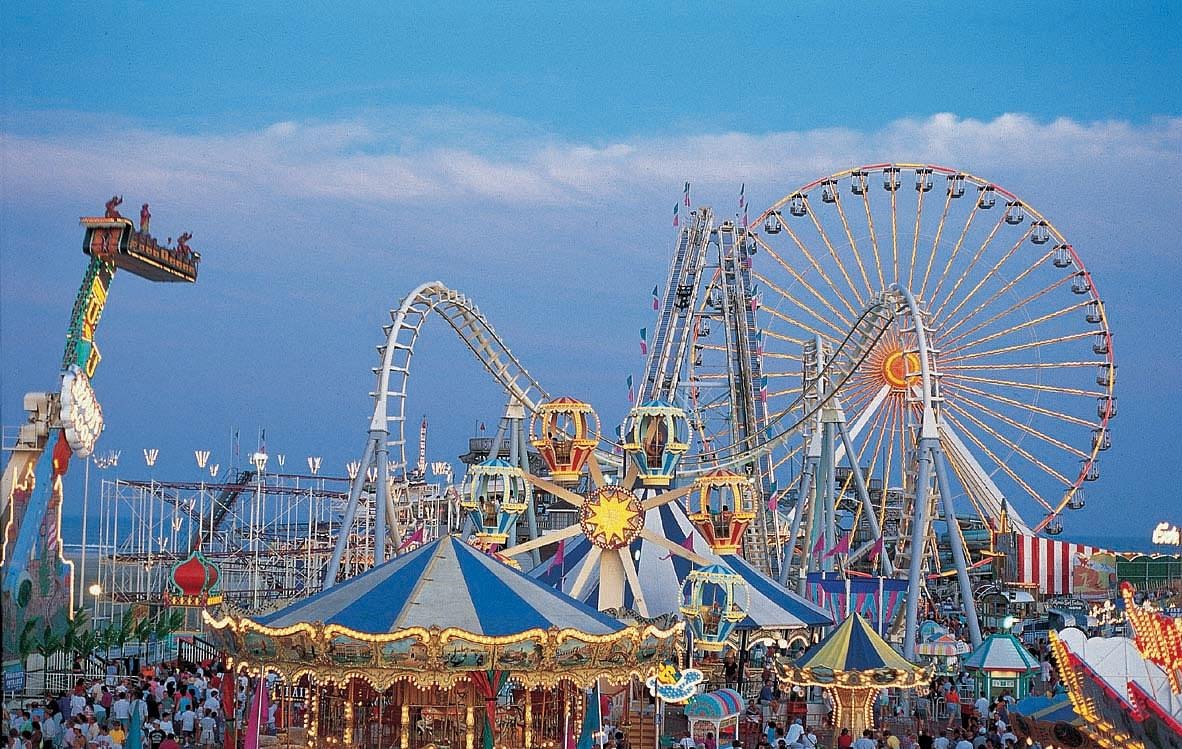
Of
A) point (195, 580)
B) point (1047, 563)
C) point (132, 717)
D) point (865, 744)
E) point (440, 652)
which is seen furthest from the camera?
point (1047, 563)

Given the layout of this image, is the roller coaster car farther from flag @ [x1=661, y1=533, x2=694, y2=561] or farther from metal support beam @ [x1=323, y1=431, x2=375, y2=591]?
flag @ [x1=661, y1=533, x2=694, y2=561]

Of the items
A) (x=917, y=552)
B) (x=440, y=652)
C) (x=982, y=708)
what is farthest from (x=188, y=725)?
(x=917, y=552)

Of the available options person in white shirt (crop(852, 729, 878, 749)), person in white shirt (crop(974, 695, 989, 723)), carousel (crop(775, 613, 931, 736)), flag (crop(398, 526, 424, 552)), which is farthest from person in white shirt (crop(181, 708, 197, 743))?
person in white shirt (crop(974, 695, 989, 723))

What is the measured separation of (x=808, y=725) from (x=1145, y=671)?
828cm

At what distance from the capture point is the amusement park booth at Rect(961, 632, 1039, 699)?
2272cm

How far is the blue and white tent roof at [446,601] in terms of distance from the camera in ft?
51.9

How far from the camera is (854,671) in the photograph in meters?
20.3

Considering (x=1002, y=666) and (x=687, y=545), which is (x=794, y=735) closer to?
(x=1002, y=666)

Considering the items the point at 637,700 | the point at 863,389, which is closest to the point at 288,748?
the point at 637,700

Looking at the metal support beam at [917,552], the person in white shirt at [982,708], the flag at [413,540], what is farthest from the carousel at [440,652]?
the flag at [413,540]

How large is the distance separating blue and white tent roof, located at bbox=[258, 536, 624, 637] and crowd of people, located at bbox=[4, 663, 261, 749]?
6.31ft

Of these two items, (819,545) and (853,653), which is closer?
(853,653)

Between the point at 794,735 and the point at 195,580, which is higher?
the point at 195,580

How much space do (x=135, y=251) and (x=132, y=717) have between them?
15.3 m
